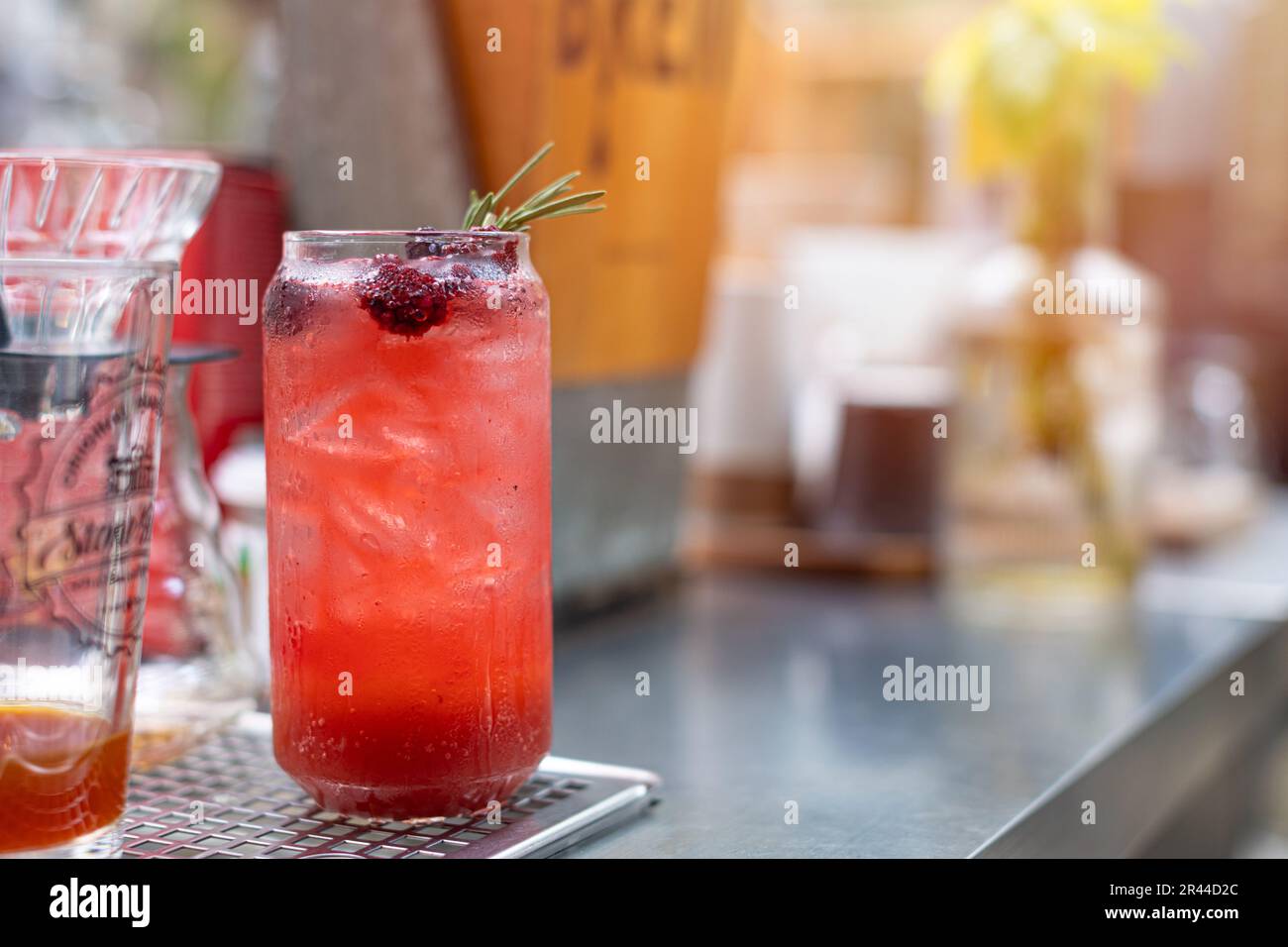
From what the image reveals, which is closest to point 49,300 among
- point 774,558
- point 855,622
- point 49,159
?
point 49,159

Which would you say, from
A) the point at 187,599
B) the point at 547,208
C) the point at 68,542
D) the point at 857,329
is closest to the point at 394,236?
the point at 547,208

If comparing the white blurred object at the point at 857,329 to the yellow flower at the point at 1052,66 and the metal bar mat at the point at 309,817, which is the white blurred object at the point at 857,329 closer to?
the yellow flower at the point at 1052,66

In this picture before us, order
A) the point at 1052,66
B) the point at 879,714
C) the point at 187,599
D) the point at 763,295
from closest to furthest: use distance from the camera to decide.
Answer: the point at 187,599 → the point at 879,714 → the point at 1052,66 → the point at 763,295
